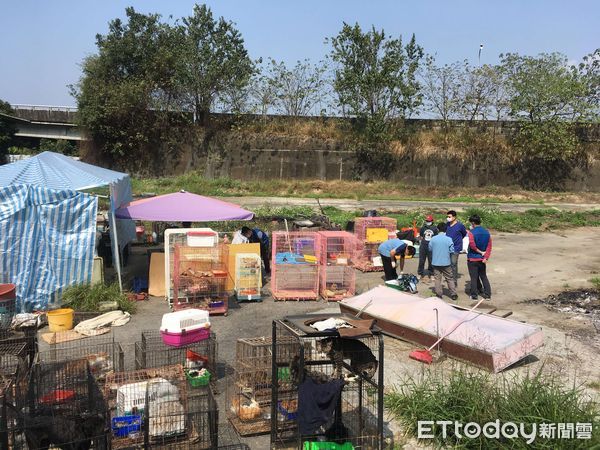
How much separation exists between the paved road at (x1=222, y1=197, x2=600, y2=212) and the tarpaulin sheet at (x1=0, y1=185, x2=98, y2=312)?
58.6 feet

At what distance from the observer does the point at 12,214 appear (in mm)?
10102

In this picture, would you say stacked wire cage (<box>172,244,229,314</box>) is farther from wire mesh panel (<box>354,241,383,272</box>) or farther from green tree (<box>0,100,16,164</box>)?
green tree (<box>0,100,16,164</box>)

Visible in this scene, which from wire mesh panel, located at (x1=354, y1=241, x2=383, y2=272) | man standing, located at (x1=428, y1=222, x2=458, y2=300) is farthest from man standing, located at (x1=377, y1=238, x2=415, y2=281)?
wire mesh panel, located at (x1=354, y1=241, x2=383, y2=272)

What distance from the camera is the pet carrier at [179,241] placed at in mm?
10727

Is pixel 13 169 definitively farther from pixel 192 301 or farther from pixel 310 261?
pixel 310 261

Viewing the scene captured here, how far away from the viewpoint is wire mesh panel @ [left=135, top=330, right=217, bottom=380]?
6809 mm

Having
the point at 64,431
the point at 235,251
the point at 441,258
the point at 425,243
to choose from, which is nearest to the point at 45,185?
the point at 235,251

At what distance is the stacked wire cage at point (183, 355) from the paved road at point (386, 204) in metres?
21.2

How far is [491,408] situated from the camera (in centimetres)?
538

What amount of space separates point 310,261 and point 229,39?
31.7m

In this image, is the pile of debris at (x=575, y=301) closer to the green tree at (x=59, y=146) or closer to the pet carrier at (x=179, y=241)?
the pet carrier at (x=179, y=241)

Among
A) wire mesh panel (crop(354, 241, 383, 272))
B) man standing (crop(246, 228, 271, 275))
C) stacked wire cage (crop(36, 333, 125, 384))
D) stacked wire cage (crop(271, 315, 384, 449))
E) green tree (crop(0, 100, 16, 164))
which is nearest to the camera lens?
stacked wire cage (crop(271, 315, 384, 449))

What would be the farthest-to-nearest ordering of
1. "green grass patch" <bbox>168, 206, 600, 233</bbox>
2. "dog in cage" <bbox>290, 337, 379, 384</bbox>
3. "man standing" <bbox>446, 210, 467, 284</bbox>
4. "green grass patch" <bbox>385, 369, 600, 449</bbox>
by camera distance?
"green grass patch" <bbox>168, 206, 600, 233</bbox> → "man standing" <bbox>446, 210, 467, 284</bbox> → "green grass patch" <bbox>385, 369, 600, 449</bbox> → "dog in cage" <bbox>290, 337, 379, 384</bbox>

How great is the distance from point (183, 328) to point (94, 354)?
143 cm
